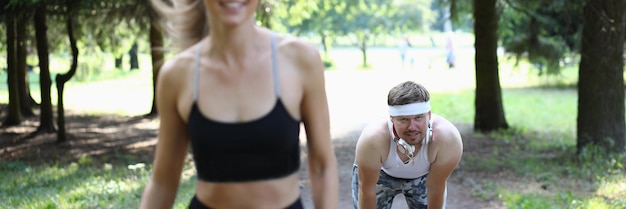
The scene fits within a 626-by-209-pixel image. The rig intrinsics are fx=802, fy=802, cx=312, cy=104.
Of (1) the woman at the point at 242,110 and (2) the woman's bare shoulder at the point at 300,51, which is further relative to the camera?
(2) the woman's bare shoulder at the point at 300,51

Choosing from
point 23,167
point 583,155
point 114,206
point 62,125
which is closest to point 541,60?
point 583,155

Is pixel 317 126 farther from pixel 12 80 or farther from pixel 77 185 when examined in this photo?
pixel 12 80

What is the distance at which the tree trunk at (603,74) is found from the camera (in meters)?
10.7

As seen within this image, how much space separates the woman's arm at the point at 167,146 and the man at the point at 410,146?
2.10 metres

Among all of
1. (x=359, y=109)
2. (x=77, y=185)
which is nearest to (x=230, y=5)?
(x=77, y=185)

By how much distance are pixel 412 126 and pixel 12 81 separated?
46.0 feet

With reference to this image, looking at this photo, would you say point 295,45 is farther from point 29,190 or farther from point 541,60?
point 541,60

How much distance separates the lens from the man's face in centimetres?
432

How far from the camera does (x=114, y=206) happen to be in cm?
774

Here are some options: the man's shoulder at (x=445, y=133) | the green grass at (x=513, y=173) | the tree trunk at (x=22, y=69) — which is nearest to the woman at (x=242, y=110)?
the man's shoulder at (x=445, y=133)

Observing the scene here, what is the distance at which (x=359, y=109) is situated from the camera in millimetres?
21750

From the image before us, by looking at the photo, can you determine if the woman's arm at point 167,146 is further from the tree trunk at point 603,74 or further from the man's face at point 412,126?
the tree trunk at point 603,74

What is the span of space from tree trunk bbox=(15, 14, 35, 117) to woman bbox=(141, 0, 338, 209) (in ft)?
37.2

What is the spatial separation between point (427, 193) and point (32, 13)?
1006cm
